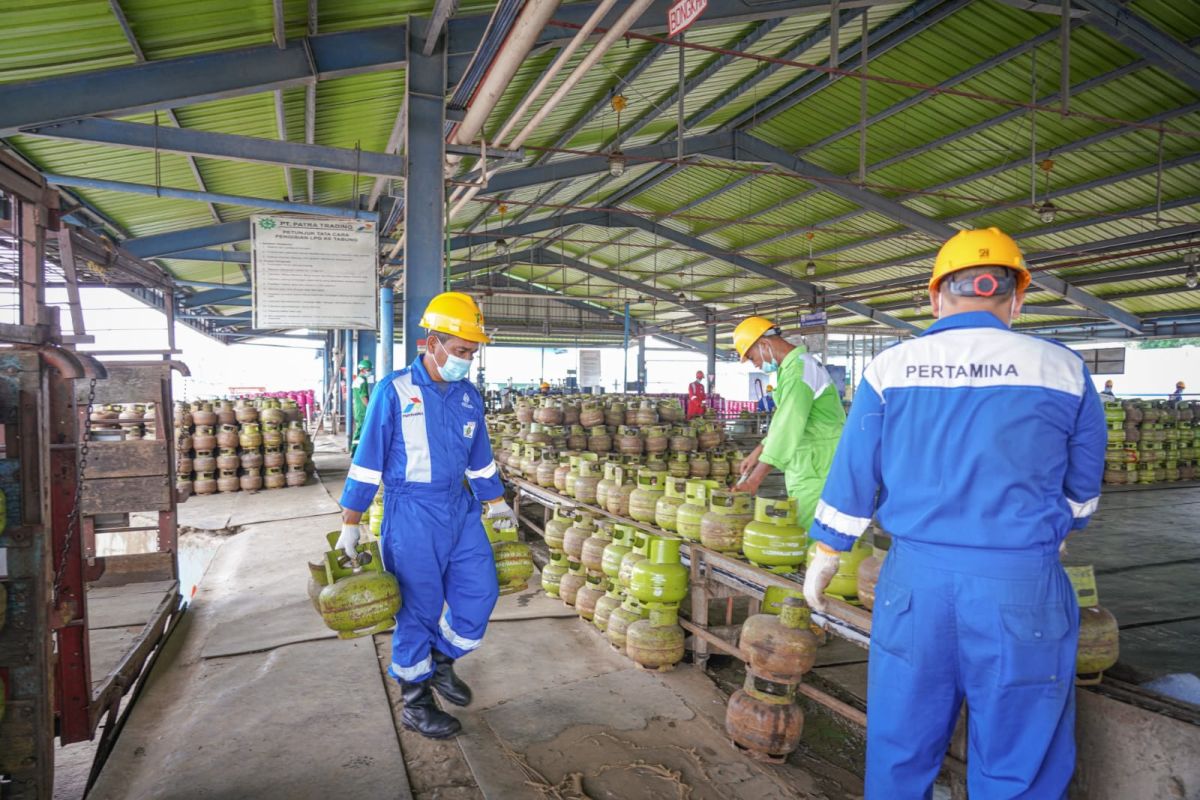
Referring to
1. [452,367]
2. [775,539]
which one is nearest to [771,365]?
[775,539]

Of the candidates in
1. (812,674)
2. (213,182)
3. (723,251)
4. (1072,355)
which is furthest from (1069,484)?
(723,251)

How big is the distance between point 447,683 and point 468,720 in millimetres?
251

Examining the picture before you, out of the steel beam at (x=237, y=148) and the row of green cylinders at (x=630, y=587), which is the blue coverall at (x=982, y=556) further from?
the steel beam at (x=237, y=148)

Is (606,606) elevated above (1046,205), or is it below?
below

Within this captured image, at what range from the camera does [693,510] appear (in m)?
4.40

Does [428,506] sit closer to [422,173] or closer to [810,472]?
[810,472]

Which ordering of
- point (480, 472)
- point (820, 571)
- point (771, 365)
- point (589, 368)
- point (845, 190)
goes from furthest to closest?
point (589, 368) → point (845, 190) → point (771, 365) → point (480, 472) → point (820, 571)

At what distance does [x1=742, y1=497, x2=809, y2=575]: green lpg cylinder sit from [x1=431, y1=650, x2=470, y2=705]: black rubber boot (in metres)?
1.82

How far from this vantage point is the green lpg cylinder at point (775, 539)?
3.63m

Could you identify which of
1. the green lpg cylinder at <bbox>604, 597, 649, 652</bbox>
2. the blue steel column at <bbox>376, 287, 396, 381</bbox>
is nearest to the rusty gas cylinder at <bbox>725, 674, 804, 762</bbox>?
the green lpg cylinder at <bbox>604, 597, 649, 652</bbox>

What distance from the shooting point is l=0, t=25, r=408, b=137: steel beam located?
5258mm

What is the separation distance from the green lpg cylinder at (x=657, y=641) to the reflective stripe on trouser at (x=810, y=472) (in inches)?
42.1

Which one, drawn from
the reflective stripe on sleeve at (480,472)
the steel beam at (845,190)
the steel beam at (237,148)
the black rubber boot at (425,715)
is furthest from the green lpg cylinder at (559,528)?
the steel beam at (845,190)

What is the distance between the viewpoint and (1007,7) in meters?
8.47
